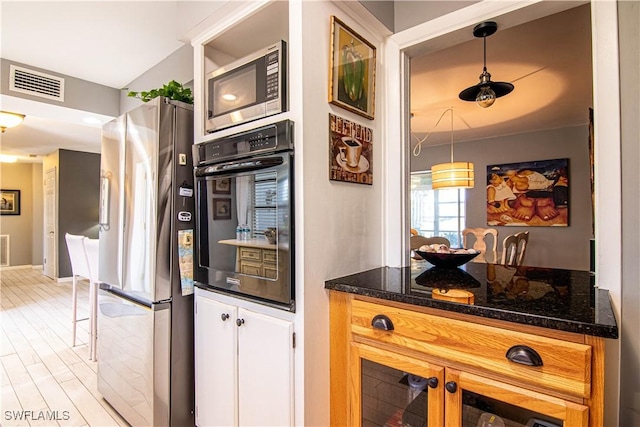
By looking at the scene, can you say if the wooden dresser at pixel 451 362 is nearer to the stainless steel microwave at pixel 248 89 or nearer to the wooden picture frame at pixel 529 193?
the stainless steel microwave at pixel 248 89

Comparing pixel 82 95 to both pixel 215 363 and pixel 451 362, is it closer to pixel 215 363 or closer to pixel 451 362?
pixel 215 363

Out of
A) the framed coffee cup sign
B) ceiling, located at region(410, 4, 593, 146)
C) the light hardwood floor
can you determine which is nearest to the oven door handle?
the framed coffee cup sign

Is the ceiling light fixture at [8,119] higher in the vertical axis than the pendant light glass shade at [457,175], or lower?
higher

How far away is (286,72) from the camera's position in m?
1.36

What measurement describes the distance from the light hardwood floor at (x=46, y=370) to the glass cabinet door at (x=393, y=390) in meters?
1.54

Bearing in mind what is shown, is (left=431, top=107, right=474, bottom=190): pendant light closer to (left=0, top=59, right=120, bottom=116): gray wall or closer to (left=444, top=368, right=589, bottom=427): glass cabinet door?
(left=444, top=368, right=589, bottom=427): glass cabinet door

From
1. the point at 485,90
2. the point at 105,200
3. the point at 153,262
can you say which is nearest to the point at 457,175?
the point at 485,90

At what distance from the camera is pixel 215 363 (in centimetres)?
158

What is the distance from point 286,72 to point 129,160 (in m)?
1.06

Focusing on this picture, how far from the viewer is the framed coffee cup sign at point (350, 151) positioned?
55.4 inches

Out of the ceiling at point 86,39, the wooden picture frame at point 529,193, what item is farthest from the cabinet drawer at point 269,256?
the wooden picture frame at point 529,193

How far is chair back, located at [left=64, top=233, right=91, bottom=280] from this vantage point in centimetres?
282

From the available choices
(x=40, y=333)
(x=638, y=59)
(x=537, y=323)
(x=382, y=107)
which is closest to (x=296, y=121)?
(x=382, y=107)

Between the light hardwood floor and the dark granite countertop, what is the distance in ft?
5.89
